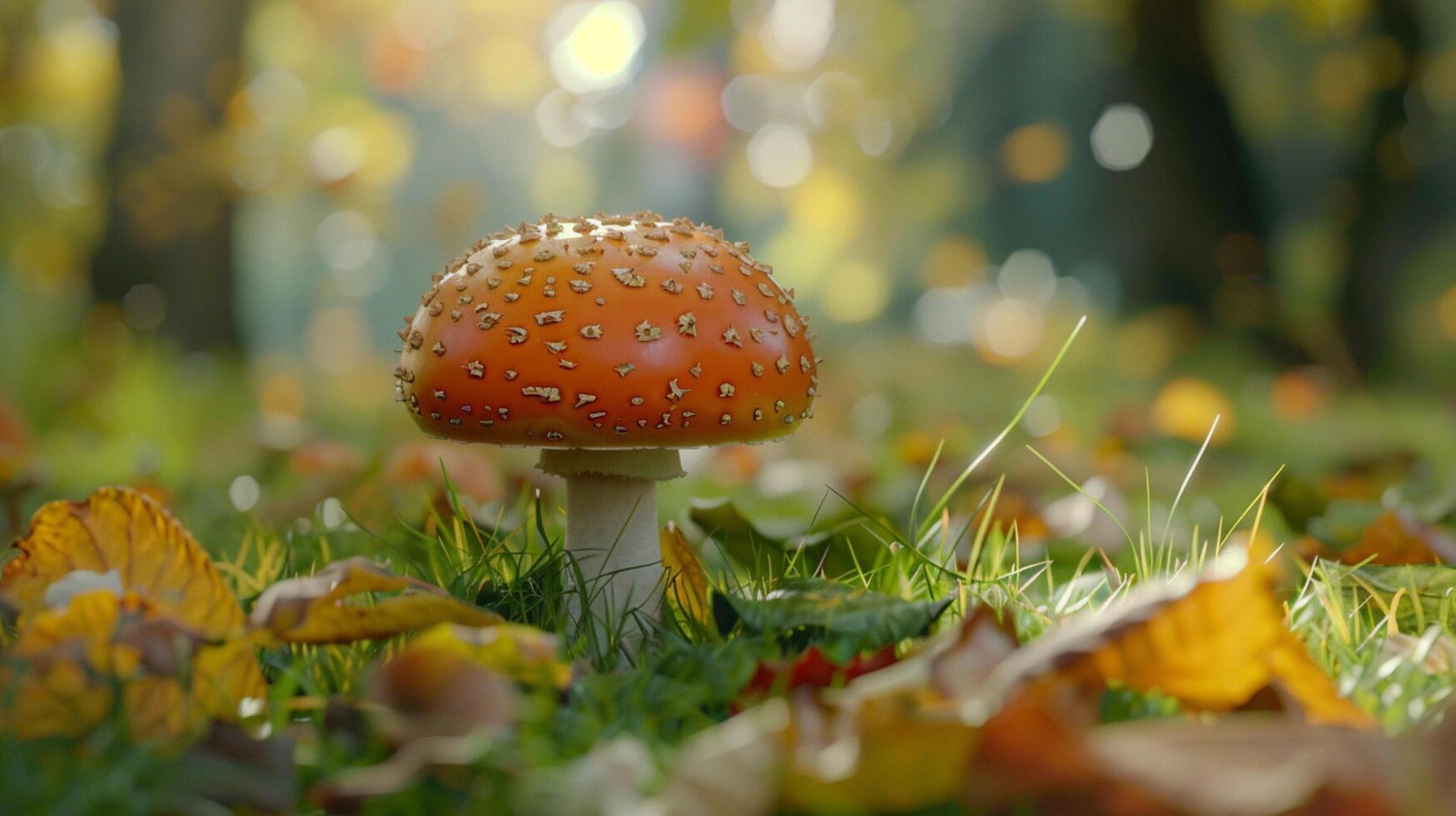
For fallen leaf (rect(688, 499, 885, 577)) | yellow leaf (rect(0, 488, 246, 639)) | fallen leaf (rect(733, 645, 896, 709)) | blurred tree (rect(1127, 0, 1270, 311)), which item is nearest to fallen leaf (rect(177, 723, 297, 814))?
yellow leaf (rect(0, 488, 246, 639))

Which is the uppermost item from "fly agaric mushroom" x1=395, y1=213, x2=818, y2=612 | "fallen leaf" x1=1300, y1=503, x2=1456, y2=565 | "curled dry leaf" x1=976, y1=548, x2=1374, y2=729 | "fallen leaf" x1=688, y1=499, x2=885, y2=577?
"fly agaric mushroom" x1=395, y1=213, x2=818, y2=612

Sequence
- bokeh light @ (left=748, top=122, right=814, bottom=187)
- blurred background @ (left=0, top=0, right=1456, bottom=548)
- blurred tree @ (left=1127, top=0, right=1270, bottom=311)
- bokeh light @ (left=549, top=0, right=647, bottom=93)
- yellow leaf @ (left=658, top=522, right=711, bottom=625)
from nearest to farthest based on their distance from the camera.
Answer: yellow leaf @ (left=658, top=522, right=711, bottom=625) → blurred background @ (left=0, top=0, right=1456, bottom=548) → blurred tree @ (left=1127, top=0, right=1270, bottom=311) → bokeh light @ (left=549, top=0, right=647, bottom=93) → bokeh light @ (left=748, top=122, right=814, bottom=187)

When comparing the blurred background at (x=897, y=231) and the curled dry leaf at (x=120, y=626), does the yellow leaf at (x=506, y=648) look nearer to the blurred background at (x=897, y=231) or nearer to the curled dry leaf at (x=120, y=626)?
the curled dry leaf at (x=120, y=626)

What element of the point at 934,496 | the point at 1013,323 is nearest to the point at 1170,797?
the point at 934,496

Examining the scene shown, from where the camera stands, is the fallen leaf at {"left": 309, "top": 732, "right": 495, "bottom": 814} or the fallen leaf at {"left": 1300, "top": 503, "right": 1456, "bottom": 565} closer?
the fallen leaf at {"left": 309, "top": 732, "right": 495, "bottom": 814}

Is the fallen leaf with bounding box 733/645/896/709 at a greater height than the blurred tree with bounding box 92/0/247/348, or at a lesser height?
lesser

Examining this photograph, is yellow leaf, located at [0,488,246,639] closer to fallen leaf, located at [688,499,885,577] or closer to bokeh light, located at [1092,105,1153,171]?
fallen leaf, located at [688,499,885,577]
